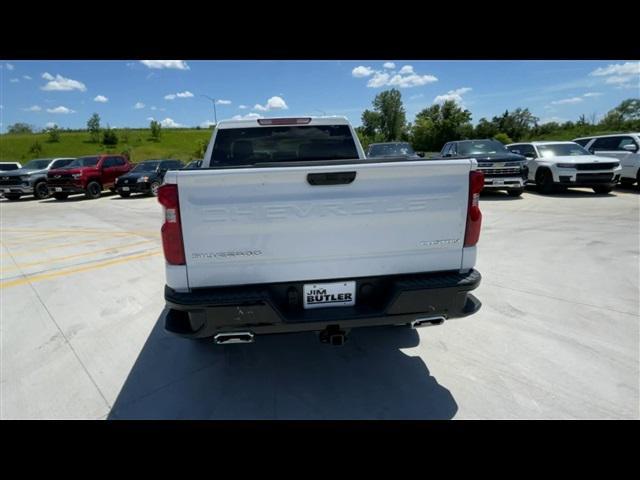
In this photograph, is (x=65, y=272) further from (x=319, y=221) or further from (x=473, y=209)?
(x=473, y=209)

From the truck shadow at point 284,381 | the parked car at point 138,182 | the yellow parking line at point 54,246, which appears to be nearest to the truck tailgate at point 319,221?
the truck shadow at point 284,381

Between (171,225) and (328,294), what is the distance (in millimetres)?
1125

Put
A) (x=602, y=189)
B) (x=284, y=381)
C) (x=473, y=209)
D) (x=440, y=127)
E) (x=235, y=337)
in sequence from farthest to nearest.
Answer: (x=440, y=127)
(x=602, y=189)
(x=284, y=381)
(x=473, y=209)
(x=235, y=337)

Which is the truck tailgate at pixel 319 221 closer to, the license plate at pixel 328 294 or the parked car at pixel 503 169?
the license plate at pixel 328 294

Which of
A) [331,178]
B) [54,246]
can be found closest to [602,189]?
[331,178]

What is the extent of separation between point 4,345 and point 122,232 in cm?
580

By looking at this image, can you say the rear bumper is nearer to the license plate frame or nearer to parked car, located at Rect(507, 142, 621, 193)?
the license plate frame

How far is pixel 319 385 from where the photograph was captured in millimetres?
2811

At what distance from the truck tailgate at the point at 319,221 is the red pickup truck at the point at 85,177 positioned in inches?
726

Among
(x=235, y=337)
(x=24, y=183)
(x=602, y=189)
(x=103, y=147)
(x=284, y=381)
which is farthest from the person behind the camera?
(x=103, y=147)

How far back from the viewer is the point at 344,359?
3.18 meters

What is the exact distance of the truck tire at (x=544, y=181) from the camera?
12883mm

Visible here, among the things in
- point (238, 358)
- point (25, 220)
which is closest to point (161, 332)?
point (238, 358)
